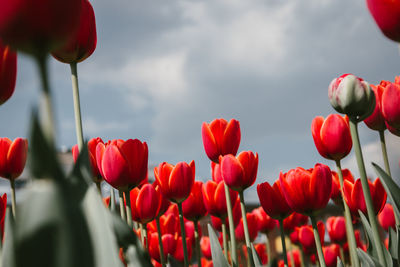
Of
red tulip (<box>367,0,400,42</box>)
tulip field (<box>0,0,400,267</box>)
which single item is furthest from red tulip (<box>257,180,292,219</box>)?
red tulip (<box>367,0,400,42</box>)

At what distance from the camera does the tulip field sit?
1.43 ft

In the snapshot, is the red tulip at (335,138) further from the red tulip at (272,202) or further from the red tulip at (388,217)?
the red tulip at (388,217)

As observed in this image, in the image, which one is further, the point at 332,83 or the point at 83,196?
the point at 332,83

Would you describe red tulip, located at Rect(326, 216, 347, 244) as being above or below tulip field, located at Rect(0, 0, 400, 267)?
below

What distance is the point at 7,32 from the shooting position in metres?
0.46

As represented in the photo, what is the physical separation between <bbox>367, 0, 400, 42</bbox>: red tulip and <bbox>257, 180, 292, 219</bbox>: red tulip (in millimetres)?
737

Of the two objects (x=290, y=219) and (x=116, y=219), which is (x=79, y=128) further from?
(x=290, y=219)

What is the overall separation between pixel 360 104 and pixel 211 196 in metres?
0.99

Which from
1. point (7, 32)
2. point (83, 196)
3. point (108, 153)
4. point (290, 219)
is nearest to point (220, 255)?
point (108, 153)

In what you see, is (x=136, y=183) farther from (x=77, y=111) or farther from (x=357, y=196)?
(x=357, y=196)

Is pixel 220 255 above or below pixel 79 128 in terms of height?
below

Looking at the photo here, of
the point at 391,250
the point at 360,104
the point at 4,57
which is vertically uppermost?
the point at 4,57

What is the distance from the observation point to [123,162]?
1263mm

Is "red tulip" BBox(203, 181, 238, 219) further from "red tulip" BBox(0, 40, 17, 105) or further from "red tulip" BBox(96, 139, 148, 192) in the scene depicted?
"red tulip" BBox(0, 40, 17, 105)
